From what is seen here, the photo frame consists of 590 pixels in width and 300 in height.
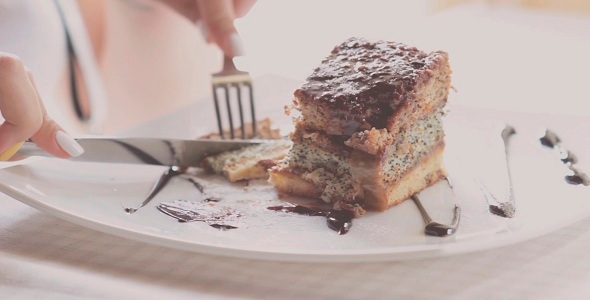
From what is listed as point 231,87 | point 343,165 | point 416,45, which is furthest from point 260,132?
point 416,45

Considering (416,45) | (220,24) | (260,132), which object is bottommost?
(416,45)

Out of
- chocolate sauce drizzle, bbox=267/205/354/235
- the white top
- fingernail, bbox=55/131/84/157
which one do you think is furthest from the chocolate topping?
the white top

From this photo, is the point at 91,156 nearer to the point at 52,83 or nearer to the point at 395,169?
the point at 395,169

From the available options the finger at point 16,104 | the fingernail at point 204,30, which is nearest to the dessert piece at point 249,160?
the finger at point 16,104

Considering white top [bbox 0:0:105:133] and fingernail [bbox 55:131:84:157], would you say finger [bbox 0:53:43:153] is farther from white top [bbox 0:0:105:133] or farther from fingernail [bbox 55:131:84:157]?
white top [bbox 0:0:105:133]

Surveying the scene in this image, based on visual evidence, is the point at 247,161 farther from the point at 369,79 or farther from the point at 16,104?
the point at 16,104

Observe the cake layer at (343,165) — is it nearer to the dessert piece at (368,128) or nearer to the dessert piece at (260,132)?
the dessert piece at (368,128)
